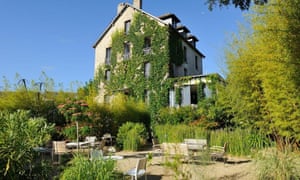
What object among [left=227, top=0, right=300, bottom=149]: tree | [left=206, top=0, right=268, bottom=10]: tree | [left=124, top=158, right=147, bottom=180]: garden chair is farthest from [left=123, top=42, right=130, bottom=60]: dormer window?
[left=124, top=158, right=147, bottom=180]: garden chair

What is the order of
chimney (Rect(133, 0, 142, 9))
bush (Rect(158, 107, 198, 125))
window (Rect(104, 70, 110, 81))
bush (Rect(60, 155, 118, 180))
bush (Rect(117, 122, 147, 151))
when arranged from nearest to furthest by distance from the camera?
bush (Rect(60, 155, 118, 180)) < bush (Rect(117, 122, 147, 151)) < bush (Rect(158, 107, 198, 125)) < window (Rect(104, 70, 110, 81)) < chimney (Rect(133, 0, 142, 9))

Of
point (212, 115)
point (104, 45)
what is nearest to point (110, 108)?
point (212, 115)

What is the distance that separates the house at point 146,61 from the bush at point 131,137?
→ 603cm

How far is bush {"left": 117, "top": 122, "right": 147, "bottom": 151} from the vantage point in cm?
1133

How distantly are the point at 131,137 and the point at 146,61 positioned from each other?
960cm

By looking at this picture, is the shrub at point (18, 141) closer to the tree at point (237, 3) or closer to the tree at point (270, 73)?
the tree at point (237, 3)

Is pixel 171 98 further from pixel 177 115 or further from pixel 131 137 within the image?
pixel 131 137

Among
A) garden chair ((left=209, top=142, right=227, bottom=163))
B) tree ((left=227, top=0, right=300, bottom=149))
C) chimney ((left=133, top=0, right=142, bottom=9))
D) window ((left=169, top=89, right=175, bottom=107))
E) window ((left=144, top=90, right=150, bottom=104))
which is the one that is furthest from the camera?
chimney ((left=133, top=0, right=142, bottom=9))

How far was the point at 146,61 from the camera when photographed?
1961 centimetres

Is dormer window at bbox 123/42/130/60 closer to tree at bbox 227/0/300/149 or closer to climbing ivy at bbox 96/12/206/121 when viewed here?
climbing ivy at bbox 96/12/206/121

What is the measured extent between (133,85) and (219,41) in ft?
30.8

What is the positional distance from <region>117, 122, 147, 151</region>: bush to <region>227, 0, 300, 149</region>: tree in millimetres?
5138

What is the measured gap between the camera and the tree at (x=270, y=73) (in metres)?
6.65

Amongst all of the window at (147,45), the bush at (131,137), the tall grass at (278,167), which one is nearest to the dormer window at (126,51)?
the window at (147,45)
